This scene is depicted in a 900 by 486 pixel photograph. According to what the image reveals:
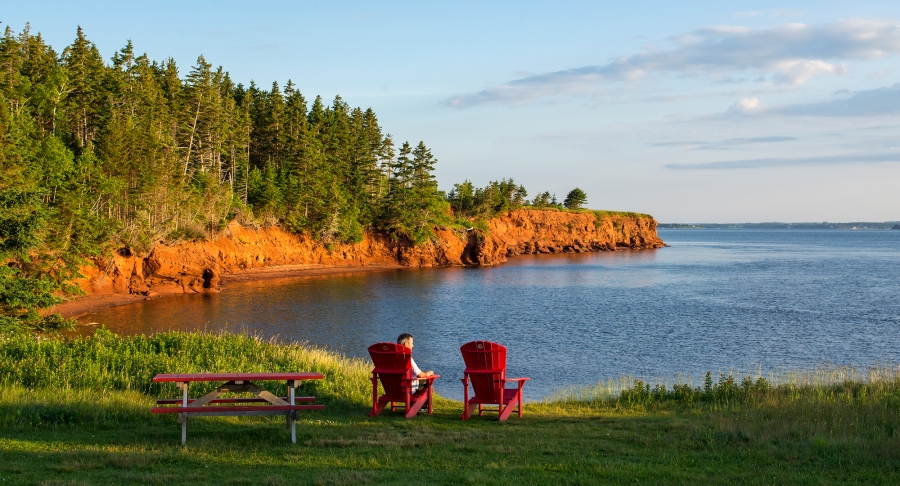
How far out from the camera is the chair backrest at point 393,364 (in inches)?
420

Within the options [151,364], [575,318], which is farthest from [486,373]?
[575,318]

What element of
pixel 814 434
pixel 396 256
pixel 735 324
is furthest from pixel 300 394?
pixel 396 256

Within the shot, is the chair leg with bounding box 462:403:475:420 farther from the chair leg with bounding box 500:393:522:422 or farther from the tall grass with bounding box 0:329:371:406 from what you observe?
the tall grass with bounding box 0:329:371:406

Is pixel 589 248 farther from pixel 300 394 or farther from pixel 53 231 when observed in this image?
pixel 300 394

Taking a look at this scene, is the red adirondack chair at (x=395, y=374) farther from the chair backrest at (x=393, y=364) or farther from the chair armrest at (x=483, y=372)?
the chair armrest at (x=483, y=372)

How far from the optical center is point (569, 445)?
855 cm

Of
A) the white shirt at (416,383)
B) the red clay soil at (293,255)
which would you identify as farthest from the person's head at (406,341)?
the red clay soil at (293,255)

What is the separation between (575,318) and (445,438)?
26.3 meters

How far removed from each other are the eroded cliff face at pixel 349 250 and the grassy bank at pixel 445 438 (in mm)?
29476

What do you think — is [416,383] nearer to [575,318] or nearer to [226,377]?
[226,377]

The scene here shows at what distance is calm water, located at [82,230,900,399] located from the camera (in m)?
23.1

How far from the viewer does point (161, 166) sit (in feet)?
146

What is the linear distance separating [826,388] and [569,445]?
23.5 ft

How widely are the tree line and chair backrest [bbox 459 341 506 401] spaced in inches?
614
